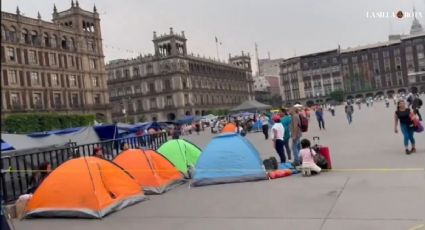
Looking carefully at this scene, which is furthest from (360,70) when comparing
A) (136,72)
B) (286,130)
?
(286,130)

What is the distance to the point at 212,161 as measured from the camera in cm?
1113

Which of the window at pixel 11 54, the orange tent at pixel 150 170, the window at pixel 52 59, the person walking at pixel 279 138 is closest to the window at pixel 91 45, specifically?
the window at pixel 52 59

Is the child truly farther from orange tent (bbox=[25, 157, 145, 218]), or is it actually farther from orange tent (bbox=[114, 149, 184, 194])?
orange tent (bbox=[25, 157, 145, 218])

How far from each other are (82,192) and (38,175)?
2468mm

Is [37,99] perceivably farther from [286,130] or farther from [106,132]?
[286,130]

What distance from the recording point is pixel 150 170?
10.8 m

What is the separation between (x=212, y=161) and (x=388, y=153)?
5470mm

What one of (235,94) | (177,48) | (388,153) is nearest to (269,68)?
(235,94)

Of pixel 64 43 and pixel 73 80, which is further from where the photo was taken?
pixel 73 80

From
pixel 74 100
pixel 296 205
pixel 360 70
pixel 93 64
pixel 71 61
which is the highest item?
pixel 71 61

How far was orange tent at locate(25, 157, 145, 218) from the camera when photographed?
855 centimetres

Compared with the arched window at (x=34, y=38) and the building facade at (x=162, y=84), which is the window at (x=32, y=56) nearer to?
the arched window at (x=34, y=38)

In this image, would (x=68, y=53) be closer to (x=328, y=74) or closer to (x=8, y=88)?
(x=8, y=88)

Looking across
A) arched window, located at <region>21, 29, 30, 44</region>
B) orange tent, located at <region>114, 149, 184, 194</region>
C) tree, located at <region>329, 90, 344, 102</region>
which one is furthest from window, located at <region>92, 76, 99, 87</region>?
tree, located at <region>329, 90, 344, 102</region>
